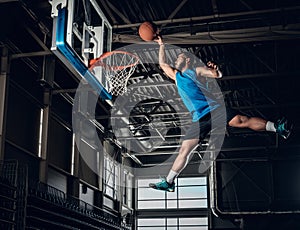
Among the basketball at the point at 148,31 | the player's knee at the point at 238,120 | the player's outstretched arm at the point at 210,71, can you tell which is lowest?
the player's knee at the point at 238,120

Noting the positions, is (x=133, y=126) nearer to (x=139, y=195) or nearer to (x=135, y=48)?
(x=139, y=195)

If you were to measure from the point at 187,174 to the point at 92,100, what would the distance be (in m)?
7.98

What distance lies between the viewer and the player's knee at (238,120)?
755cm

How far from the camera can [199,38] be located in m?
11.5

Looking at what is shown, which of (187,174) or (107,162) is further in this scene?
(187,174)

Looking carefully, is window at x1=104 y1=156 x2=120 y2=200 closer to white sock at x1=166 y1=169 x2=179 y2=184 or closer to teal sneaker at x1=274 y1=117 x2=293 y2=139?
white sock at x1=166 y1=169 x2=179 y2=184

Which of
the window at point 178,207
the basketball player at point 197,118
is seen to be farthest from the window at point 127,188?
the basketball player at point 197,118

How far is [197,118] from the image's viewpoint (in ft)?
24.7

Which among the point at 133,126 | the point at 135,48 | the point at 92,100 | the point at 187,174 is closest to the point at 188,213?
the point at 187,174

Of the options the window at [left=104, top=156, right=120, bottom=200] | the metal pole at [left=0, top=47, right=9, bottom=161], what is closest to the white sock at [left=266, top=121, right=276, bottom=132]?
the metal pole at [left=0, top=47, right=9, bottom=161]

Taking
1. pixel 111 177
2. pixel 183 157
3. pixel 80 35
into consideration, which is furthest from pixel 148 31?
pixel 111 177

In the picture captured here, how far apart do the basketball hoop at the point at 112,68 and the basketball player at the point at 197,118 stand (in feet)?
9.06

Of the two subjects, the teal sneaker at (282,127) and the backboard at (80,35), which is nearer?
the teal sneaker at (282,127)

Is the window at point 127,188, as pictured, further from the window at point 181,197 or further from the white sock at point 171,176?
the white sock at point 171,176
